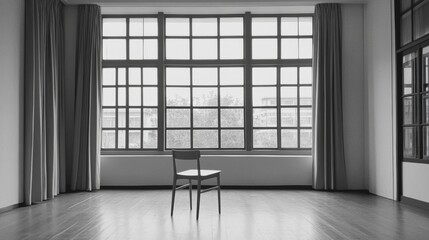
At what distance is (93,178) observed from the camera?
A: 285 inches

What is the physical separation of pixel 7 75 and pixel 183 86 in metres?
3.21

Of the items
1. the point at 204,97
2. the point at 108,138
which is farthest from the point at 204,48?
the point at 108,138

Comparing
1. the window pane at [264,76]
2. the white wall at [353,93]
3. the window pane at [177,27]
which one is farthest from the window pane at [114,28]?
the white wall at [353,93]

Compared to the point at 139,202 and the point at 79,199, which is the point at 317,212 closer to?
the point at 139,202

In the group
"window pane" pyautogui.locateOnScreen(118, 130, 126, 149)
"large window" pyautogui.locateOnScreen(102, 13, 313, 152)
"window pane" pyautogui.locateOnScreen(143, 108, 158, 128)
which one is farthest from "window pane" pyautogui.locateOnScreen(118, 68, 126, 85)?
"window pane" pyautogui.locateOnScreen(118, 130, 126, 149)

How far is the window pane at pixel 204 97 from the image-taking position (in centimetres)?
782

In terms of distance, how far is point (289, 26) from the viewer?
7.82 metres

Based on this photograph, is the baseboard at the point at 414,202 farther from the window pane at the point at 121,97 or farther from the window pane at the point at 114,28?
the window pane at the point at 114,28

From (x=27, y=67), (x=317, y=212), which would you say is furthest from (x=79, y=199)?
(x=317, y=212)

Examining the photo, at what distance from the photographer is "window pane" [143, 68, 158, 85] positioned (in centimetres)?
779

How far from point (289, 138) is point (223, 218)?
336cm

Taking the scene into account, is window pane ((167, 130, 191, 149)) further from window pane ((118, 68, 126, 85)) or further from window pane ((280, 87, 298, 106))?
window pane ((280, 87, 298, 106))

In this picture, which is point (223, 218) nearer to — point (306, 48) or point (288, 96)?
point (288, 96)

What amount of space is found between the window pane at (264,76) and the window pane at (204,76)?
2.44 feet
